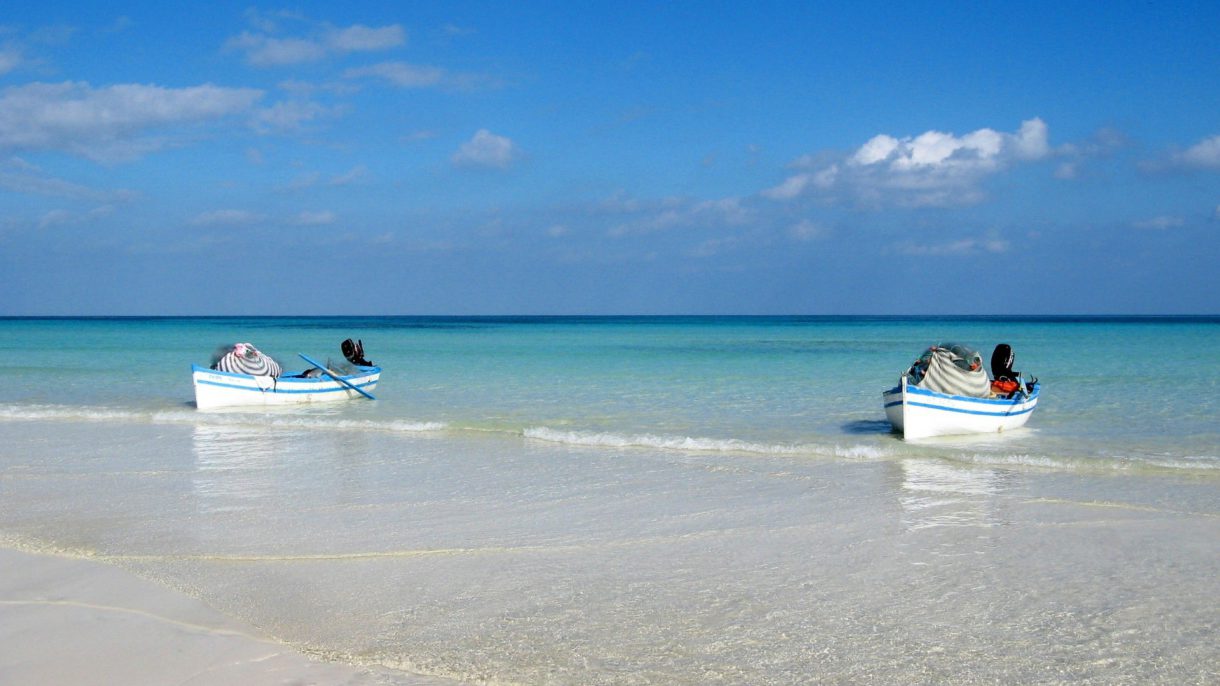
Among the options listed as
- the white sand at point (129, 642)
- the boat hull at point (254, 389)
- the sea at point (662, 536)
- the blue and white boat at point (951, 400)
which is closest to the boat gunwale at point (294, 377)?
the boat hull at point (254, 389)

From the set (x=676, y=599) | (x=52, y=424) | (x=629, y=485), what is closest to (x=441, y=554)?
(x=676, y=599)

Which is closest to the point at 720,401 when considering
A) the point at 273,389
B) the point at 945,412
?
the point at 945,412

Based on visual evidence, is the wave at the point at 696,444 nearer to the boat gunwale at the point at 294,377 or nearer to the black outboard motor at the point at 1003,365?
the black outboard motor at the point at 1003,365

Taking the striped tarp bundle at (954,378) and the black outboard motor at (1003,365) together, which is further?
the black outboard motor at (1003,365)

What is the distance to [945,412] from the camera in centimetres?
1462

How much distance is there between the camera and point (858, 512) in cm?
930

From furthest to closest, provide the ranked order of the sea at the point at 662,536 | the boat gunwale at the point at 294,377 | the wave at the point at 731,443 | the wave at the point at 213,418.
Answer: the boat gunwale at the point at 294,377 → the wave at the point at 213,418 → the wave at the point at 731,443 → the sea at the point at 662,536

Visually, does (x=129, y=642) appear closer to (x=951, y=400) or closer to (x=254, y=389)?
(x=951, y=400)

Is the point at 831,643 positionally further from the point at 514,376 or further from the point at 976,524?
the point at 514,376

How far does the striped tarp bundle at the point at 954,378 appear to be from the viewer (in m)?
15.1

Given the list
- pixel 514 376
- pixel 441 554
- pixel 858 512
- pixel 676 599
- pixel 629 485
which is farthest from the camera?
pixel 514 376

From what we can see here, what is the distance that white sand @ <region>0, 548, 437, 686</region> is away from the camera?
4895 millimetres

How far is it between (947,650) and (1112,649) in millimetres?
962

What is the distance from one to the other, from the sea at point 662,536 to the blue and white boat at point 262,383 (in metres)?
0.81
